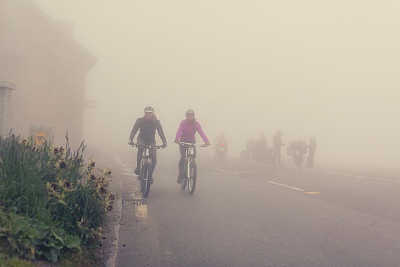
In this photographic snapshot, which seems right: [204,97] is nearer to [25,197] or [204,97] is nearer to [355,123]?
[355,123]

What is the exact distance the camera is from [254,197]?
8188mm

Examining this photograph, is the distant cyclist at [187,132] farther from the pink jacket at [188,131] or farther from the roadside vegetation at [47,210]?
A: the roadside vegetation at [47,210]

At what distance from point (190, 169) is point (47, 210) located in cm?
499

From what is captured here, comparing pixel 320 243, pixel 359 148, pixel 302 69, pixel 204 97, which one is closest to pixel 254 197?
pixel 320 243

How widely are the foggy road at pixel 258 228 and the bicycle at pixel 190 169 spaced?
0.21 meters

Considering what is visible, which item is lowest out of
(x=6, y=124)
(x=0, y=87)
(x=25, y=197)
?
(x=25, y=197)

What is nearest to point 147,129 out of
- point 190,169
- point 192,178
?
point 190,169

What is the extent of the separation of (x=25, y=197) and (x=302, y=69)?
522 feet

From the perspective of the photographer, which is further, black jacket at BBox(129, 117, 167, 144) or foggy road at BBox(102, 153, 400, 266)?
black jacket at BBox(129, 117, 167, 144)

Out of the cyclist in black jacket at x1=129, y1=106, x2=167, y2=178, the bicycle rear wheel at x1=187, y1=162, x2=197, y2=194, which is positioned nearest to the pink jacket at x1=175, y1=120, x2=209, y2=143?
the cyclist in black jacket at x1=129, y1=106, x2=167, y2=178

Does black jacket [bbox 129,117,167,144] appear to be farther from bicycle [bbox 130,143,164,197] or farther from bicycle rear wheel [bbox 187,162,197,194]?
bicycle rear wheel [bbox 187,162,197,194]

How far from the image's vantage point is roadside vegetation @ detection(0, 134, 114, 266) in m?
3.24

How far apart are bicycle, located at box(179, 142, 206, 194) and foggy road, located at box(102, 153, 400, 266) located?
0.21m

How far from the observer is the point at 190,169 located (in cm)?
868
